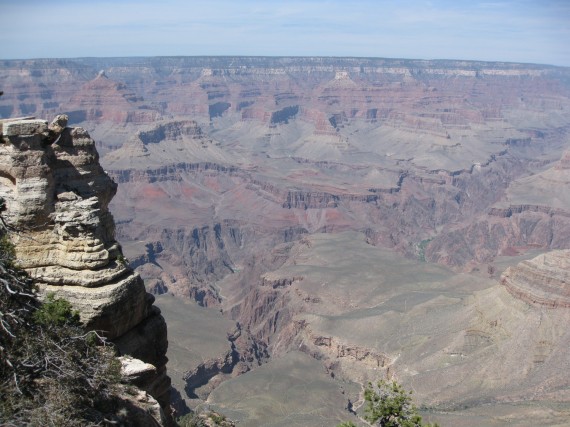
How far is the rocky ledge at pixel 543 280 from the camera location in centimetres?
5572

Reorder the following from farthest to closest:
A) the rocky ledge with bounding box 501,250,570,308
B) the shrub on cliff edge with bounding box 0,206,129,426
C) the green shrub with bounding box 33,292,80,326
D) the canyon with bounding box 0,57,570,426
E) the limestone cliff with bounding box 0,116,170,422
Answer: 1. the rocky ledge with bounding box 501,250,570,308
2. the canyon with bounding box 0,57,570,426
3. the limestone cliff with bounding box 0,116,170,422
4. the green shrub with bounding box 33,292,80,326
5. the shrub on cliff edge with bounding box 0,206,129,426

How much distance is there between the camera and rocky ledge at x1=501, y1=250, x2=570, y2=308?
5572 cm

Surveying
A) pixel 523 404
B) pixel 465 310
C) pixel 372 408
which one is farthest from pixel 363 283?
pixel 372 408

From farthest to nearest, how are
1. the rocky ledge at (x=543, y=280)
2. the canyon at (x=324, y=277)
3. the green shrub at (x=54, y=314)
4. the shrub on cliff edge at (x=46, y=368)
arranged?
1. the rocky ledge at (x=543, y=280)
2. the canyon at (x=324, y=277)
3. the green shrub at (x=54, y=314)
4. the shrub on cliff edge at (x=46, y=368)

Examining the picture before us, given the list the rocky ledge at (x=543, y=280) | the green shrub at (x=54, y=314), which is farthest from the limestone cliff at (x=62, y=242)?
the rocky ledge at (x=543, y=280)

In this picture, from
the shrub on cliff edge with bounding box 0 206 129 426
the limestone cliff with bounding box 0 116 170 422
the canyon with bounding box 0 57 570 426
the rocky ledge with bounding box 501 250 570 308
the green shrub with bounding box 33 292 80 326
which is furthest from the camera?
the rocky ledge with bounding box 501 250 570 308

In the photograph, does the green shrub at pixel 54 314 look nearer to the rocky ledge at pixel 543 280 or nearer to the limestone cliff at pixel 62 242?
the limestone cliff at pixel 62 242

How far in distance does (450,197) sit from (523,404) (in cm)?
13524

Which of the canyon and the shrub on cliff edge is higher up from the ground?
the shrub on cliff edge

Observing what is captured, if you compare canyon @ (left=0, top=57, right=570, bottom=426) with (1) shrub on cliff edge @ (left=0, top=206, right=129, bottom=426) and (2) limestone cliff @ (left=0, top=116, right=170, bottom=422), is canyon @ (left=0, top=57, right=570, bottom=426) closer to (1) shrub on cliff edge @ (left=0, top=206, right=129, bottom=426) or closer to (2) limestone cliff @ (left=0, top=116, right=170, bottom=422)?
(2) limestone cliff @ (left=0, top=116, right=170, bottom=422)

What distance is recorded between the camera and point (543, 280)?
57.2 metres

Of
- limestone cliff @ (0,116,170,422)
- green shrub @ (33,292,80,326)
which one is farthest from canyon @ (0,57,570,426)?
green shrub @ (33,292,80,326)

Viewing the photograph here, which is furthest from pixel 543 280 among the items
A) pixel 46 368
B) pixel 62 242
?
pixel 46 368

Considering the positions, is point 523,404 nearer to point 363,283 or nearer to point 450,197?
point 363,283
